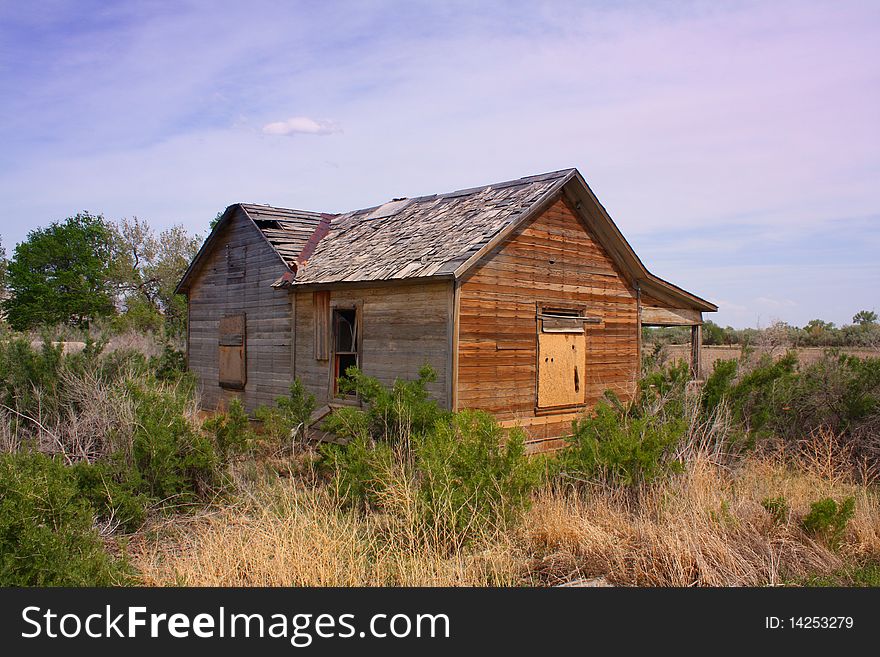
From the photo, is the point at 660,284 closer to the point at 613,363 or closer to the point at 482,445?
the point at 613,363

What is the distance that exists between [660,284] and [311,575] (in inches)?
402

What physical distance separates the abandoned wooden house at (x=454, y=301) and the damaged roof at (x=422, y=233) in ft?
0.12

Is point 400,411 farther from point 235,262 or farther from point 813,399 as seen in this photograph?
point 235,262

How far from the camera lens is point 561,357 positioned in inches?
471

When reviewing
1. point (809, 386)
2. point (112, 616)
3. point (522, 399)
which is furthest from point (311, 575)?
point (809, 386)

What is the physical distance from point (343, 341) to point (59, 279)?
3225cm

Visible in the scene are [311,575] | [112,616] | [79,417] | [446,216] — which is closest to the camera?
[112,616]

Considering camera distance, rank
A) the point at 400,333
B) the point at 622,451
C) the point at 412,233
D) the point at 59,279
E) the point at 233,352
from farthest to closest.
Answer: the point at 59,279, the point at 233,352, the point at 412,233, the point at 400,333, the point at 622,451

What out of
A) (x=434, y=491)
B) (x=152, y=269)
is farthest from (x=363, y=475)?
(x=152, y=269)

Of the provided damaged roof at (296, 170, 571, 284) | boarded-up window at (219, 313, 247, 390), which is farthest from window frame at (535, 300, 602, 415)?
boarded-up window at (219, 313, 247, 390)

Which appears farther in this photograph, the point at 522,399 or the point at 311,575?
the point at 522,399

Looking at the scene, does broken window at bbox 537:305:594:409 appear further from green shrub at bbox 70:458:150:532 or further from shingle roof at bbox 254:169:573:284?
green shrub at bbox 70:458:150:532

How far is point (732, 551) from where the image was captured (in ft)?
19.2

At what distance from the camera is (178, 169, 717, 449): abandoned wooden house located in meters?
10.6
